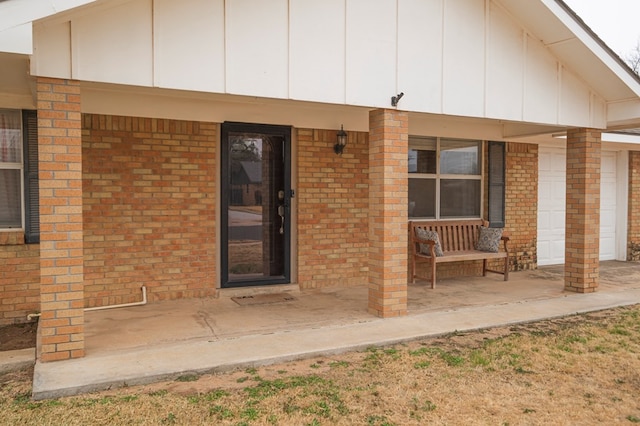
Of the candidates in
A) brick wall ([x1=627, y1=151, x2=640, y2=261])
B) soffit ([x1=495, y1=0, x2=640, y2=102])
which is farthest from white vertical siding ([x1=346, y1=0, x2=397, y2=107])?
brick wall ([x1=627, y1=151, x2=640, y2=261])

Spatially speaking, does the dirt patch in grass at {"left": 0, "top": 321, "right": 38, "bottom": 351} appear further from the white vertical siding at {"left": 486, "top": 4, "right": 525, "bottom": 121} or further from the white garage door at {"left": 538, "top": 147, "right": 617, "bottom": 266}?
the white garage door at {"left": 538, "top": 147, "right": 617, "bottom": 266}

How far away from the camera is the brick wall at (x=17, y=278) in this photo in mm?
5902

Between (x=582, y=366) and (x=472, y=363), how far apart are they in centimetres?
100

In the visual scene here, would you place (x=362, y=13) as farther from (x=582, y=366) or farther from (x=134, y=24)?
(x=582, y=366)

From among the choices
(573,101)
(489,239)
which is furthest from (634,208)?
(573,101)

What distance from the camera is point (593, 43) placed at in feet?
21.1

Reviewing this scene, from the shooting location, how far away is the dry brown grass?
3549 mm

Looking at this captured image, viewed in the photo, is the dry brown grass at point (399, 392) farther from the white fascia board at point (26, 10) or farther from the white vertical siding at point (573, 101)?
the white vertical siding at point (573, 101)

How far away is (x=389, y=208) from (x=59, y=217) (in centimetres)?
338

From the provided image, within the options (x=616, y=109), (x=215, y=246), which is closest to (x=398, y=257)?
(x=215, y=246)

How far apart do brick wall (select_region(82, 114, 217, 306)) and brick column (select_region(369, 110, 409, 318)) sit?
7.75 feet

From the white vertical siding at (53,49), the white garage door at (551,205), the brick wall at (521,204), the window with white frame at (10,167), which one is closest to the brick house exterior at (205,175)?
the white vertical siding at (53,49)

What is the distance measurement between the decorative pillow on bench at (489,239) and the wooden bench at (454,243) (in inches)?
4.0

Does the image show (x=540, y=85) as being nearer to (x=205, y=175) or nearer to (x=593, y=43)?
(x=593, y=43)
